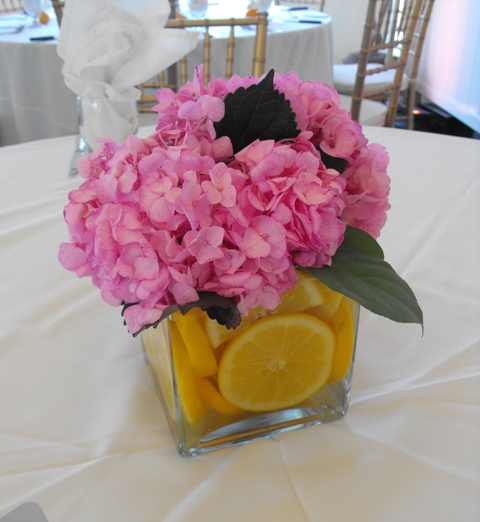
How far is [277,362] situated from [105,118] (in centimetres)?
59

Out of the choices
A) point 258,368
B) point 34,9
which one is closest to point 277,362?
point 258,368

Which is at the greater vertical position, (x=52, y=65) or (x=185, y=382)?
(x=185, y=382)

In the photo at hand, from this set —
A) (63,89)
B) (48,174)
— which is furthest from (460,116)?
(48,174)

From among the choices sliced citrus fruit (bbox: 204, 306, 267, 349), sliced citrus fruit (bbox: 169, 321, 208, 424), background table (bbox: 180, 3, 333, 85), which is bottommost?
background table (bbox: 180, 3, 333, 85)

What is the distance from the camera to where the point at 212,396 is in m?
0.40

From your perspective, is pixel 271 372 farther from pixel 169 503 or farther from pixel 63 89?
pixel 63 89

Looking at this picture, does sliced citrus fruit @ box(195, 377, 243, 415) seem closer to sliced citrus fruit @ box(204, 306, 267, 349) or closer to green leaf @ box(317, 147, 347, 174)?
sliced citrus fruit @ box(204, 306, 267, 349)

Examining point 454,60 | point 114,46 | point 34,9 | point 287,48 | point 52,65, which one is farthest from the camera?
point 454,60

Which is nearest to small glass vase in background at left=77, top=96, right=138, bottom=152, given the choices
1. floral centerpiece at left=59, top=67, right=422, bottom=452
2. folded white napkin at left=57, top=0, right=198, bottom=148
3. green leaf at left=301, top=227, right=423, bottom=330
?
folded white napkin at left=57, top=0, right=198, bottom=148

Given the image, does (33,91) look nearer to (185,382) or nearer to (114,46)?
(114,46)

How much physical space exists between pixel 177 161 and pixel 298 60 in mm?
1941

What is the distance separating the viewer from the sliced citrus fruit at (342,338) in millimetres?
412

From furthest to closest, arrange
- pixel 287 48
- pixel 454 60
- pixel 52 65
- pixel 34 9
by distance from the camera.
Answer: pixel 454 60
pixel 34 9
pixel 287 48
pixel 52 65

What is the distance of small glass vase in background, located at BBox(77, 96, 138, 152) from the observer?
2.74 ft
